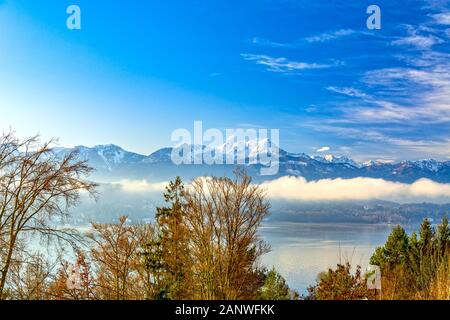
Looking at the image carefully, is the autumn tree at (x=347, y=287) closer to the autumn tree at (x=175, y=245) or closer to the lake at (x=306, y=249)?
the autumn tree at (x=175, y=245)

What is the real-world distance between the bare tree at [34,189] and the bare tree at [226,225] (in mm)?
4934

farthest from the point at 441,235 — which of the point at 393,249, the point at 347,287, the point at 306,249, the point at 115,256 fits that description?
the point at 306,249

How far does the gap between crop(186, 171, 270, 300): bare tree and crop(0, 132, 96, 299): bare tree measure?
4.93 metres

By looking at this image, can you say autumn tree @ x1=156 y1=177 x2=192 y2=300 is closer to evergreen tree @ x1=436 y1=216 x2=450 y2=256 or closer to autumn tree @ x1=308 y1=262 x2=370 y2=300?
autumn tree @ x1=308 y1=262 x2=370 y2=300

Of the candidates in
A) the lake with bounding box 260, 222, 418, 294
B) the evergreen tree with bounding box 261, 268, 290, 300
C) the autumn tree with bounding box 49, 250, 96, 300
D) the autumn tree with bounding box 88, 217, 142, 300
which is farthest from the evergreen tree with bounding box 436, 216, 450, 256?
the lake with bounding box 260, 222, 418, 294

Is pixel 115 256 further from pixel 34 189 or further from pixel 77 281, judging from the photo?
pixel 34 189

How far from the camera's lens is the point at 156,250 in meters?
17.5

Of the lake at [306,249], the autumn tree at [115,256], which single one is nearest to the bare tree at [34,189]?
the autumn tree at [115,256]

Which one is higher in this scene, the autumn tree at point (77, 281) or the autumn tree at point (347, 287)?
the autumn tree at point (347, 287)

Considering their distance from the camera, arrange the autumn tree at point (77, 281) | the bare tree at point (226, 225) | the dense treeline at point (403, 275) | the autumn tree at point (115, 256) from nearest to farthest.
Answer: the dense treeline at point (403, 275), the bare tree at point (226, 225), the autumn tree at point (77, 281), the autumn tree at point (115, 256)

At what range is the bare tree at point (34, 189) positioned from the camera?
8867mm

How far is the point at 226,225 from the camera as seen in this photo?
46.7ft
